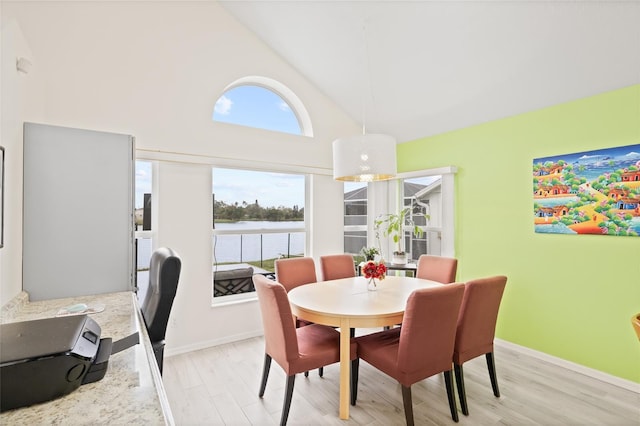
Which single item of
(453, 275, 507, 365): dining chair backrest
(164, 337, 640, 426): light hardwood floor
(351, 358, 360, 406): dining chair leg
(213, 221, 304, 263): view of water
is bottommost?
(164, 337, 640, 426): light hardwood floor

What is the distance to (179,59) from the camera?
3.12 meters

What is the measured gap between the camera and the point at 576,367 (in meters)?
2.74

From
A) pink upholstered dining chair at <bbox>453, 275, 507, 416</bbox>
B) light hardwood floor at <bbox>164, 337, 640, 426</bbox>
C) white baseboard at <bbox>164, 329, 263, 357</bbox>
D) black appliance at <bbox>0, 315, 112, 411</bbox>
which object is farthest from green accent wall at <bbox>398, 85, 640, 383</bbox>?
black appliance at <bbox>0, 315, 112, 411</bbox>

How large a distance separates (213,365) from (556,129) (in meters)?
3.86

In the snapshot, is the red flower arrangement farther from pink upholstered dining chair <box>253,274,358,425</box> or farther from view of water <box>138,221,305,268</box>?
view of water <box>138,221,305,268</box>

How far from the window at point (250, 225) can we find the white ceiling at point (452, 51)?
57.4 inches

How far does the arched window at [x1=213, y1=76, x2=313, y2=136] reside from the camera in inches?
140

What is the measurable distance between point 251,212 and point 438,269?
2.20 meters

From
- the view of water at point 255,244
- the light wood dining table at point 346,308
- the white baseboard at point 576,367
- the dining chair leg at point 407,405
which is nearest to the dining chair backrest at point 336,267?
the light wood dining table at point 346,308

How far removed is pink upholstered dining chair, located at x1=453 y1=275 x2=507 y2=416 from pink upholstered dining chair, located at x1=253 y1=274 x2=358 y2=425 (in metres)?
0.74

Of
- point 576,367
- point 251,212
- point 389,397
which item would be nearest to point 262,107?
point 251,212

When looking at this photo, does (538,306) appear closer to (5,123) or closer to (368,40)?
(368,40)

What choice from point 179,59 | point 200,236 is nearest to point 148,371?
point 200,236

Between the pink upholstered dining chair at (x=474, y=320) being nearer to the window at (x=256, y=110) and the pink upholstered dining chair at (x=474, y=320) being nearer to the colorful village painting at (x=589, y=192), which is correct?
the colorful village painting at (x=589, y=192)
